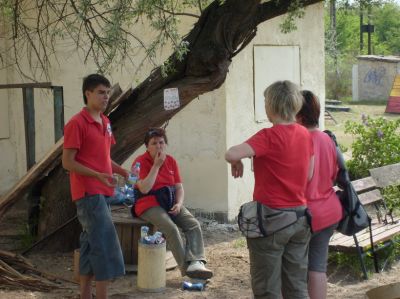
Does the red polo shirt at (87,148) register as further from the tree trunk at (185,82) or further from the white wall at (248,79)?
the white wall at (248,79)

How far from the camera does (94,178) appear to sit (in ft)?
16.9

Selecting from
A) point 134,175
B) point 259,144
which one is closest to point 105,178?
point 134,175

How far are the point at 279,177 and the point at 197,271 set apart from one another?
7.49 ft

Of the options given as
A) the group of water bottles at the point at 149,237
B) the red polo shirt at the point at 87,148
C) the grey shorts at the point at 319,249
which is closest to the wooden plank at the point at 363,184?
the group of water bottles at the point at 149,237

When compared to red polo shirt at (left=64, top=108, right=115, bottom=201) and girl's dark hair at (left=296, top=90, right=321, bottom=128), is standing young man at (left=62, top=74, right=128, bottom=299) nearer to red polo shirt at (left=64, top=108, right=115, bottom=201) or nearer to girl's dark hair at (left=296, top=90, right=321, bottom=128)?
red polo shirt at (left=64, top=108, right=115, bottom=201)

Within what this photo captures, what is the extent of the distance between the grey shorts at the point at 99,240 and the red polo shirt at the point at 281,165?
1.22 meters

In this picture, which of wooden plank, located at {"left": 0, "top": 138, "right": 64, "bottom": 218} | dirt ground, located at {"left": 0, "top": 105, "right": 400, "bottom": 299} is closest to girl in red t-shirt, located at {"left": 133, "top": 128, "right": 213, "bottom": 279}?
dirt ground, located at {"left": 0, "top": 105, "right": 400, "bottom": 299}

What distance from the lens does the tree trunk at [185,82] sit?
6859 millimetres

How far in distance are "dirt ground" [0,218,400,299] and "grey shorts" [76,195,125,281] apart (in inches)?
35.4

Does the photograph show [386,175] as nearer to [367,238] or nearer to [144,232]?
[367,238]

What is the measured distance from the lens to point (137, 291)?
255 inches

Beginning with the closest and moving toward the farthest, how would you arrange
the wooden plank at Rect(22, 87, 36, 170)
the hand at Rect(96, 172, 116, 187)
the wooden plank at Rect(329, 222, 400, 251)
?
the hand at Rect(96, 172, 116, 187) → the wooden plank at Rect(329, 222, 400, 251) → the wooden plank at Rect(22, 87, 36, 170)

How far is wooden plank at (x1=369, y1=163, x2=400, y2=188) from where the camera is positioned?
26.4 ft

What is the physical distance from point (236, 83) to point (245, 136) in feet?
2.34
